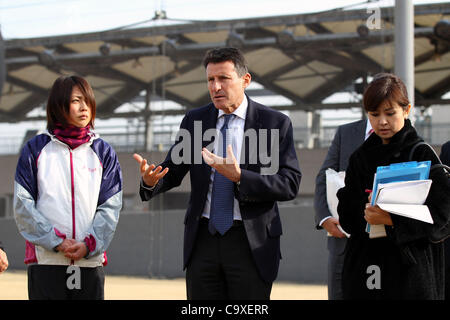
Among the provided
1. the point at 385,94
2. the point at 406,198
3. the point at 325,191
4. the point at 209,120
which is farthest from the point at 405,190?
the point at 325,191

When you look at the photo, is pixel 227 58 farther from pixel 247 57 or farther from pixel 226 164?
pixel 247 57

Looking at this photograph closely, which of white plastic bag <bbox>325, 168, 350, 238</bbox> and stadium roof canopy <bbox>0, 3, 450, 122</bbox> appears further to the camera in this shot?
stadium roof canopy <bbox>0, 3, 450, 122</bbox>

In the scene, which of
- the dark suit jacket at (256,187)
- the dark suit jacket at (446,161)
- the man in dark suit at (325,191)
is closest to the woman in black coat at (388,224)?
the dark suit jacket at (256,187)

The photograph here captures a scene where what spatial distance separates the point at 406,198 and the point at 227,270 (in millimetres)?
726

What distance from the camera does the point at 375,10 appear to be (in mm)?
8703

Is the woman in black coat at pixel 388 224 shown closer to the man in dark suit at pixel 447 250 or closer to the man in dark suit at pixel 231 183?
the man in dark suit at pixel 231 183

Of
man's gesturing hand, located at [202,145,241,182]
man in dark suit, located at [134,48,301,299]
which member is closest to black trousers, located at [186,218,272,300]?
man in dark suit, located at [134,48,301,299]

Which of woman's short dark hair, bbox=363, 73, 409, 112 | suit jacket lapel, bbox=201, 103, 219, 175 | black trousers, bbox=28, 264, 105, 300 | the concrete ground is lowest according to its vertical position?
the concrete ground

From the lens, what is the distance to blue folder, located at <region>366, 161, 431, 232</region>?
2629 millimetres

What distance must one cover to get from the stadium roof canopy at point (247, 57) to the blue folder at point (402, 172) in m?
5.41

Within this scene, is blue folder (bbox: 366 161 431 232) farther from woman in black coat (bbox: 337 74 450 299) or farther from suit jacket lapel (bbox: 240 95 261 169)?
suit jacket lapel (bbox: 240 95 261 169)

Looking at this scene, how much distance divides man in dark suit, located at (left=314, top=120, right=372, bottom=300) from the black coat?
94 cm

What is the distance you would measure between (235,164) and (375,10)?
6.50 meters
